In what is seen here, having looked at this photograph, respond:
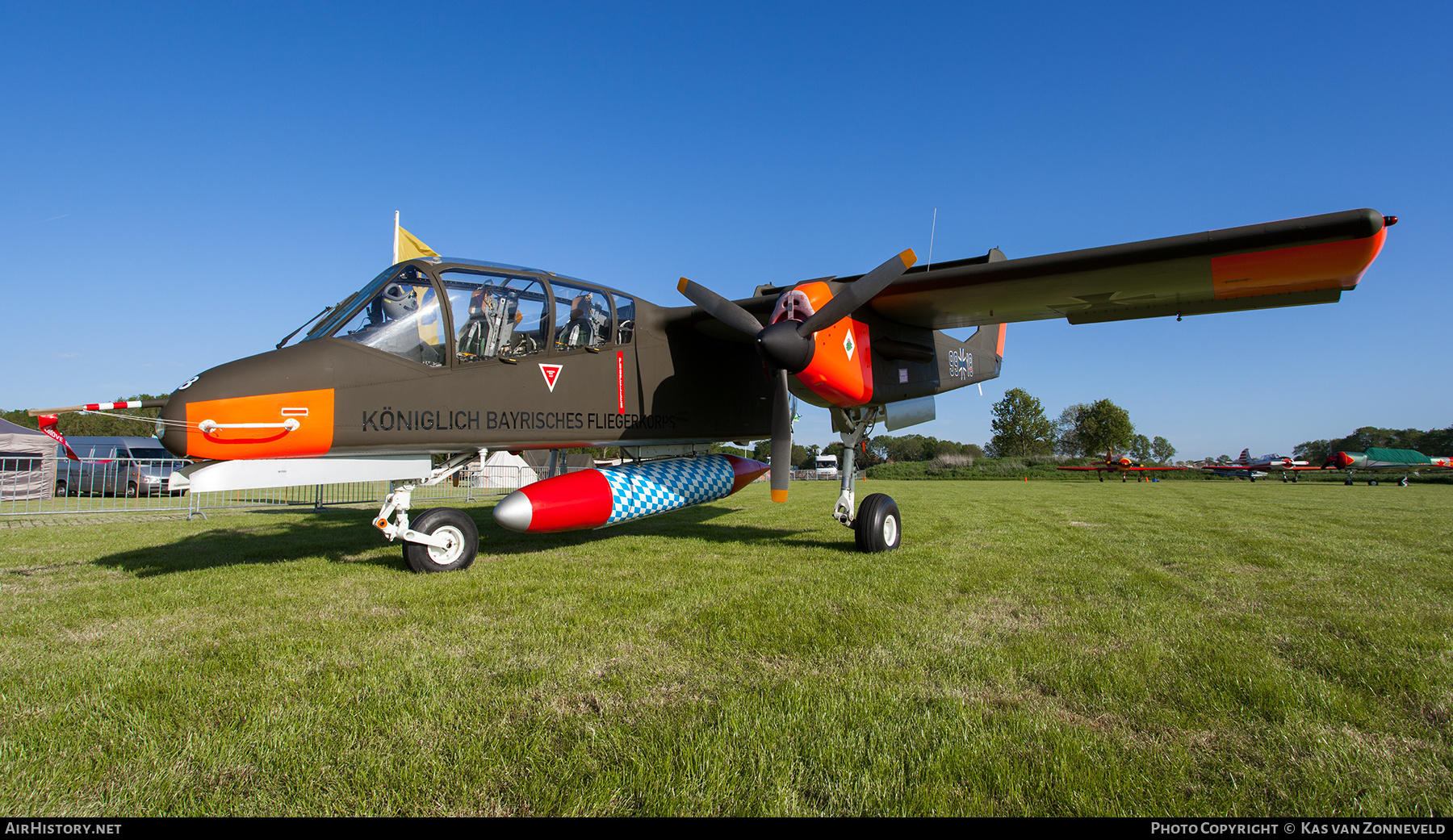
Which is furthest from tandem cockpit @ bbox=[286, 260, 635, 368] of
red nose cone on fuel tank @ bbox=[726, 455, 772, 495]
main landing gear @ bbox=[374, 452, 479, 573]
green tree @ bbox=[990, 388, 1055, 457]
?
green tree @ bbox=[990, 388, 1055, 457]

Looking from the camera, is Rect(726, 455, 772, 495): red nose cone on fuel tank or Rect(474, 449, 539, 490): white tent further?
Rect(474, 449, 539, 490): white tent

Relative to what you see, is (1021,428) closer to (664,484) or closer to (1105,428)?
(1105,428)

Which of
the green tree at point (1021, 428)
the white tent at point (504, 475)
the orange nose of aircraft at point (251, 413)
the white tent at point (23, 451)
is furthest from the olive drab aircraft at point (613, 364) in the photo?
the green tree at point (1021, 428)

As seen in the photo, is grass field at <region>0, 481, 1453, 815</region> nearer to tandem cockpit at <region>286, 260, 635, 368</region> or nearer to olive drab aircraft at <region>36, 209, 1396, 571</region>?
olive drab aircraft at <region>36, 209, 1396, 571</region>

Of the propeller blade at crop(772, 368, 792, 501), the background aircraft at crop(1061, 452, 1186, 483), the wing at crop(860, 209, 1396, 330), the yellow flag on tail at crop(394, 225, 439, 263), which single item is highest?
the yellow flag on tail at crop(394, 225, 439, 263)

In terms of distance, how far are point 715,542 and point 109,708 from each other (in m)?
5.99

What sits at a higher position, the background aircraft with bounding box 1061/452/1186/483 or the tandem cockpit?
the tandem cockpit

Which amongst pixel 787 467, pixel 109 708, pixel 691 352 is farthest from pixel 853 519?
pixel 109 708

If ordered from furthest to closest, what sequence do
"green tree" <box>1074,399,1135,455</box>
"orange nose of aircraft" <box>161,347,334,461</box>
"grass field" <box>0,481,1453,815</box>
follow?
"green tree" <box>1074,399,1135,455</box> → "orange nose of aircraft" <box>161,347,334,461</box> → "grass field" <box>0,481,1453,815</box>

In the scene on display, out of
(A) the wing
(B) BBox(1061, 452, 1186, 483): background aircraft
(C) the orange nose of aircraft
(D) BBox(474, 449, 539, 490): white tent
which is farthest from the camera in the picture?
(B) BBox(1061, 452, 1186, 483): background aircraft

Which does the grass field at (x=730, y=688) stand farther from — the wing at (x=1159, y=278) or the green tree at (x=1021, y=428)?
the green tree at (x=1021, y=428)

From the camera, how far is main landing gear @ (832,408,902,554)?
7266mm

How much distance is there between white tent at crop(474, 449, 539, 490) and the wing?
1547cm

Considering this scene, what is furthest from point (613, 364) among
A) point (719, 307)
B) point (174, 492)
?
point (174, 492)
